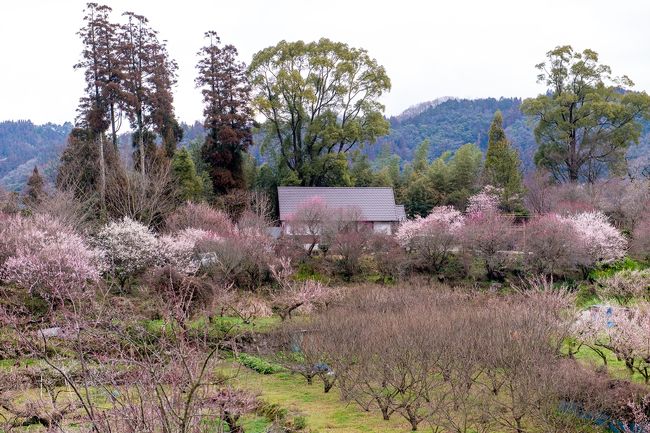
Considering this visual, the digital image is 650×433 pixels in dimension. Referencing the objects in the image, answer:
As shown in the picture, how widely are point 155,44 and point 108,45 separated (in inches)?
201

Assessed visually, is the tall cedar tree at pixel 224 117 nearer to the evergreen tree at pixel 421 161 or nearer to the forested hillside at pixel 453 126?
the evergreen tree at pixel 421 161

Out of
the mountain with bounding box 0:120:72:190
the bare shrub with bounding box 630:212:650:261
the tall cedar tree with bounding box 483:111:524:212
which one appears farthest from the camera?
the mountain with bounding box 0:120:72:190

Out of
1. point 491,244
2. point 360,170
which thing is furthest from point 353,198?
point 491,244

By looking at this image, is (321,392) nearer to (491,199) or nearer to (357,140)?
(491,199)

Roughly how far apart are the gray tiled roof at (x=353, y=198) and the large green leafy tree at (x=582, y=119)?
421 inches

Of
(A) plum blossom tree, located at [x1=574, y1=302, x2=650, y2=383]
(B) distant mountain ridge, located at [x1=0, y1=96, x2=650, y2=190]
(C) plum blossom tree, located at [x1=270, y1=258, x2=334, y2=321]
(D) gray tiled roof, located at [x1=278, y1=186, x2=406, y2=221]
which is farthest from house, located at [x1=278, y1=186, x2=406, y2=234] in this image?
(B) distant mountain ridge, located at [x1=0, y1=96, x2=650, y2=190]

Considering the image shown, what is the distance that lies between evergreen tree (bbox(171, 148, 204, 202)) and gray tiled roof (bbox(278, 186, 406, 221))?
4.85m

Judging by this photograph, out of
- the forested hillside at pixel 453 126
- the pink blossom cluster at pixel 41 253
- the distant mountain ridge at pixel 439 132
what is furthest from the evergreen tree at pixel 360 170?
the forested hillside at pixel 453 126

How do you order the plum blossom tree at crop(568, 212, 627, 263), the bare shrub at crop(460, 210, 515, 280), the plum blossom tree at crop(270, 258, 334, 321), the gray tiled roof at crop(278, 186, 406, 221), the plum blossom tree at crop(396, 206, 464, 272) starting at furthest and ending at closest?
the gray tiled roof at crop(278, 186, 406, 221) < the plum blossom tree at crop(396, 206, 464, 272) < the bare shrub at crop(460, 210, 515, 280) < the plum blossom tree at crop(568, 212, 627, 263) < the plum blossom tree at crop(270, 258, 334, 321)

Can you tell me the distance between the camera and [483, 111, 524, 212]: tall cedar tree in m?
34.4

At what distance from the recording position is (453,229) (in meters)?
27.1

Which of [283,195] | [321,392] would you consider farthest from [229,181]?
[321,392]

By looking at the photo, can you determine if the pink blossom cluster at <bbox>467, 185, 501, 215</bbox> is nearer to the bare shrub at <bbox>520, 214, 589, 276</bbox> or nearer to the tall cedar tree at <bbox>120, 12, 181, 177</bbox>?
the bare shrub at <bbox>520, 214, 589, 276</bbox>

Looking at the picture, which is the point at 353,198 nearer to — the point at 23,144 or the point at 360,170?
the point at 360,170
